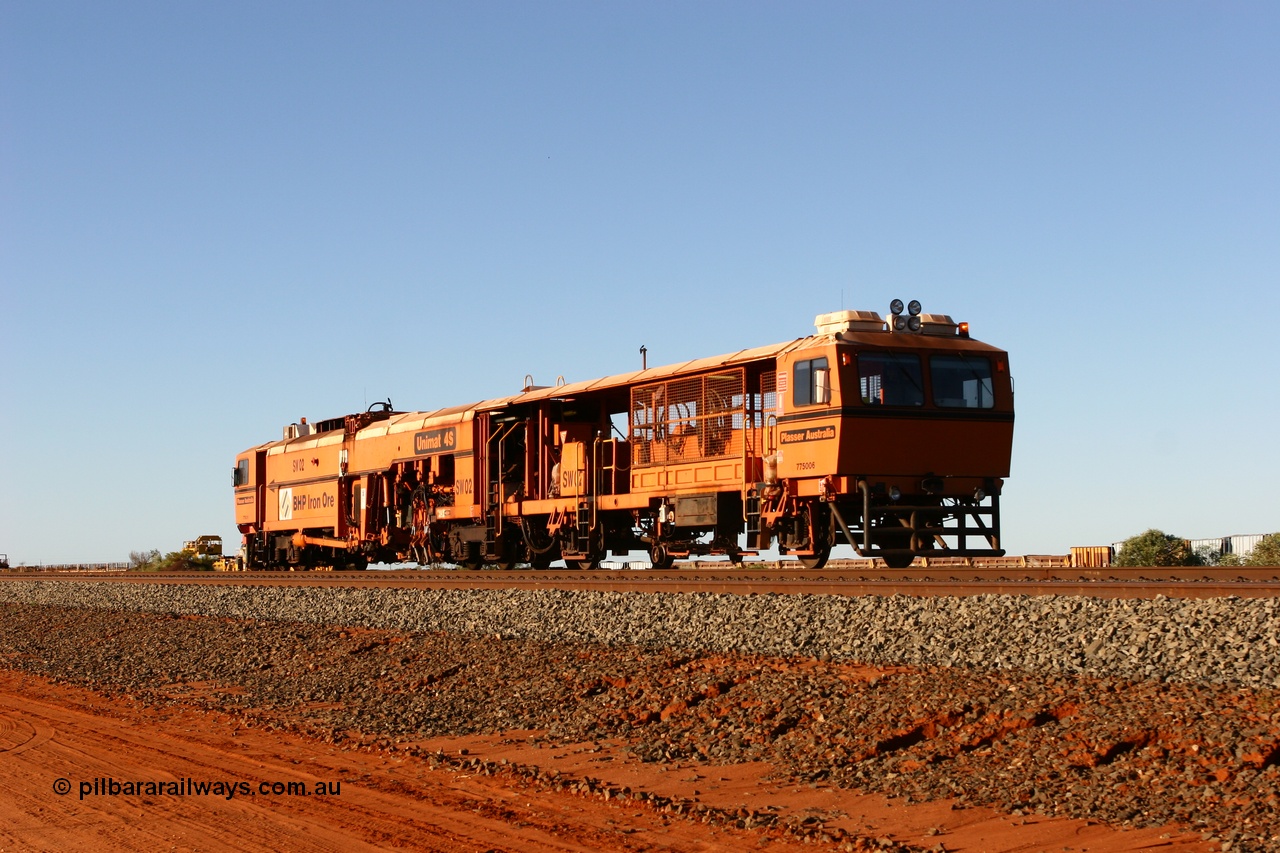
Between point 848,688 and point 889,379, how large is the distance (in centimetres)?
911

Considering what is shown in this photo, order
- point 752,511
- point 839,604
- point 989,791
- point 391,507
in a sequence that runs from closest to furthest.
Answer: point 989,791 < point 839,604 < point 752,511 < point 391,507

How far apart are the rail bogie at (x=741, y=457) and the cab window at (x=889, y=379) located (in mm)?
24

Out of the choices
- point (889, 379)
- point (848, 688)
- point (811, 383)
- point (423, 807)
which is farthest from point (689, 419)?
point (423, 807)

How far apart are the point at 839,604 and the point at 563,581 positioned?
605cm

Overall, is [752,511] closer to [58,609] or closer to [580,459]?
[580,459]

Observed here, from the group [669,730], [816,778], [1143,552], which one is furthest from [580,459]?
[816,778]

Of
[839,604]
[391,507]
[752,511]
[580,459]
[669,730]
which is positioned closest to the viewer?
[669,730]

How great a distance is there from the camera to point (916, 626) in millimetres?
10273

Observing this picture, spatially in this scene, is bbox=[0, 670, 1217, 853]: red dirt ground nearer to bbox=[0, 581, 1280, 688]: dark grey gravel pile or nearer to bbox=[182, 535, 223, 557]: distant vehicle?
bbox=[0, 581, 1280, 688]: dark grey gravel pile

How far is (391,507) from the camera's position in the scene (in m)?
29.2

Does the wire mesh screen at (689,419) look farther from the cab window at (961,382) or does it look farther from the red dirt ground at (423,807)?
the red dirt ground at (423,807)

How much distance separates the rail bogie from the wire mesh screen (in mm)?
27

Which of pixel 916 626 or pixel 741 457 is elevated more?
pixel 741 457

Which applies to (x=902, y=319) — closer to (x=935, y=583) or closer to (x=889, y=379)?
(x=889, y=379)
